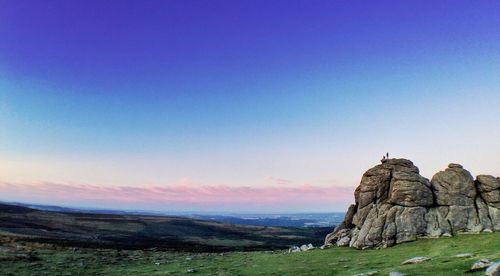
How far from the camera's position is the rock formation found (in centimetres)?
6081

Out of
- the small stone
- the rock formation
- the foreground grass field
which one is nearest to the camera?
the foreground grass field

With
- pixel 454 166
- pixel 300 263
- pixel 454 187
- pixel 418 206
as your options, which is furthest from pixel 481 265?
pixel 454 166

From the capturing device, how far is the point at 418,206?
64688mm

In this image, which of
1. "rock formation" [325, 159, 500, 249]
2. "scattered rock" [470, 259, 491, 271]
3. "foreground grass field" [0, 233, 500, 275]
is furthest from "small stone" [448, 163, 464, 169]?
"scattered rock" [470, 259, 491, 271]

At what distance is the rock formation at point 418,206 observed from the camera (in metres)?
60.8

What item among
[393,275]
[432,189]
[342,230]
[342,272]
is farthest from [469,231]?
[393,275]

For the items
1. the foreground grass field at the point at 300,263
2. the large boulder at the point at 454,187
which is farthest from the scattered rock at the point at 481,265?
the large boulder at the point at 454,187

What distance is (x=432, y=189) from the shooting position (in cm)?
6725

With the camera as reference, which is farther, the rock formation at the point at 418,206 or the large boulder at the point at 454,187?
Answer: the large boulder at the point at 454,187

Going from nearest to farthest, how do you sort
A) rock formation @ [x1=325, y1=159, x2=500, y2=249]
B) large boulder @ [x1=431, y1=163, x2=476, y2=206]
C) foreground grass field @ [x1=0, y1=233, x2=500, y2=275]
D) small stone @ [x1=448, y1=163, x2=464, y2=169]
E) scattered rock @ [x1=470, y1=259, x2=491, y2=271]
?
scattered rock @ [x1=470, y1=259, x2=491, y2=271]
foreground grass field @ [x1=0, y1=233, x2=500, y2=275]
rock formation @ [x1=325, y1=159, x2=500, y2=249]
large boulder @ [x1=431, y1=163, x2=476, y2=206]
small stone @ [x1=448, y1=163, x2=464, y2=169]

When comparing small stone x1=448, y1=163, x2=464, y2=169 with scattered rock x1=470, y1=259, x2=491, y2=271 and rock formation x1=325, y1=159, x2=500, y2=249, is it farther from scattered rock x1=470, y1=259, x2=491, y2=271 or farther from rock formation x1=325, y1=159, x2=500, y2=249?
scattered rock x1=470, y1=259, x2=491, y2=271

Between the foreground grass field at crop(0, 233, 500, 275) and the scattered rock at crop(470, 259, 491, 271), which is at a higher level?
the scattered rock at crop(470, 259, 491, 271)

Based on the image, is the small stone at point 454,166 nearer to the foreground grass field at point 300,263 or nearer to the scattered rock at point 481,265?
the foreground grass field at point 300,263

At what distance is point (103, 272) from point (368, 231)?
39841 mm
